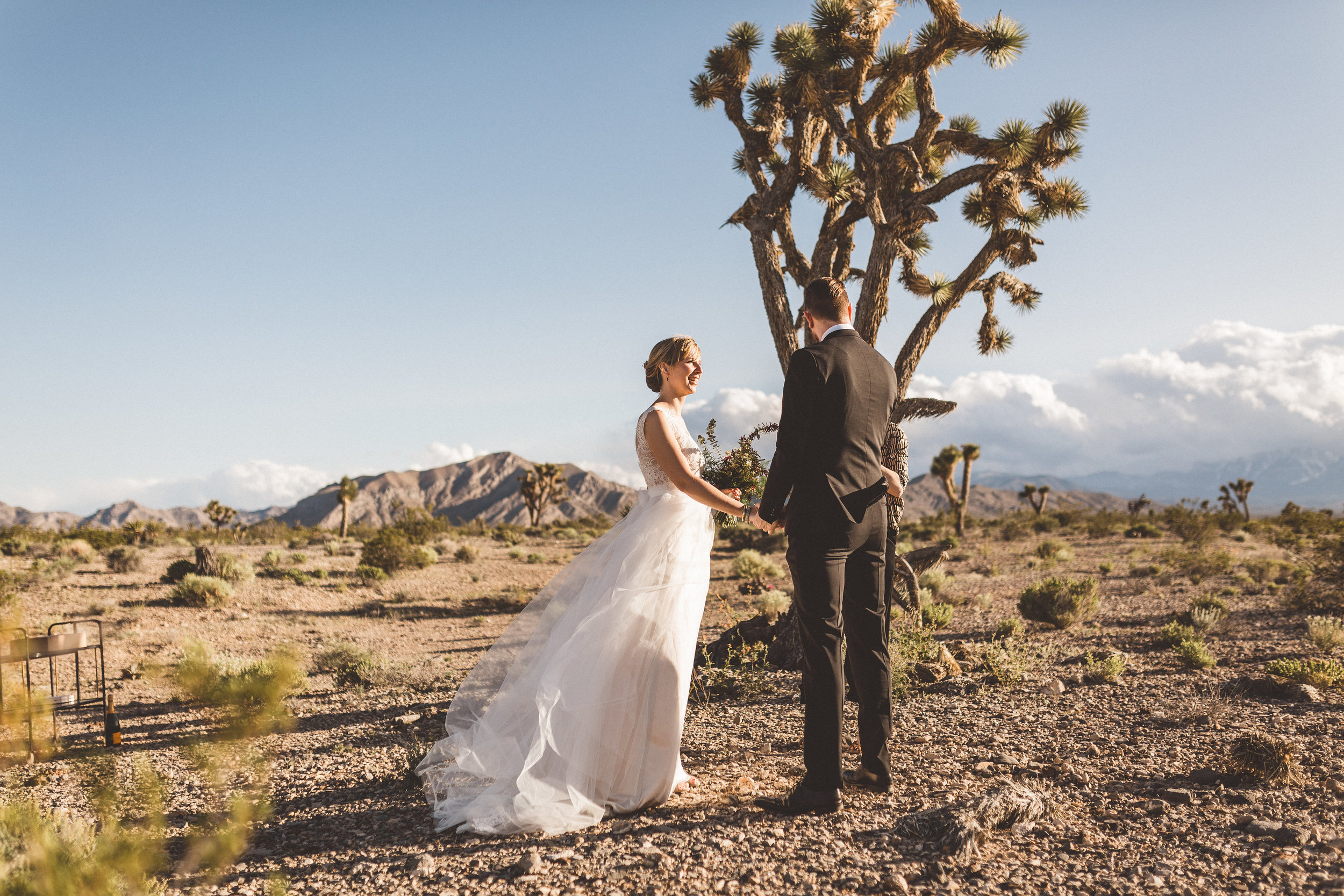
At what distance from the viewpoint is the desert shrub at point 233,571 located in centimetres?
1485

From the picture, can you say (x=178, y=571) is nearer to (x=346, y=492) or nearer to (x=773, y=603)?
(x=773, y=603)

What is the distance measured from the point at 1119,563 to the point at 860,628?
55.7 ft

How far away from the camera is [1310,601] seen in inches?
381

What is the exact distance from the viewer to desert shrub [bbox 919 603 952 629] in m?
9.05

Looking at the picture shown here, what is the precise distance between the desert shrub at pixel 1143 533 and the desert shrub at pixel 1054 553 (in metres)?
6.83

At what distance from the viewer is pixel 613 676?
3.57 m

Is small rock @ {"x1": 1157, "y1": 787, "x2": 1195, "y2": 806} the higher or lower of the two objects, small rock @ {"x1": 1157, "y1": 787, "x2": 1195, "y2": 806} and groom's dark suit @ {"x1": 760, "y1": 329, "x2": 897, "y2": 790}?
the lower

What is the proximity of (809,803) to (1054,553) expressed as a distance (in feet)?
60.1

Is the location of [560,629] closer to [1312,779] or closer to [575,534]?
[1312,779]

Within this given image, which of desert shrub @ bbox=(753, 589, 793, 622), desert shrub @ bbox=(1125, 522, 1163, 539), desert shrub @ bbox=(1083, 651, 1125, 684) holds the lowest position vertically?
desert shrub @ bbox=(1125, 522, 1163, 539)

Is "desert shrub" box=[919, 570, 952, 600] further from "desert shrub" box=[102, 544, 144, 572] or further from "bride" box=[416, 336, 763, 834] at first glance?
"desert shrub" box=[102, 544, 144, 572]

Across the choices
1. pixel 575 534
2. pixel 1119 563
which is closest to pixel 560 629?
pixel 1119 563

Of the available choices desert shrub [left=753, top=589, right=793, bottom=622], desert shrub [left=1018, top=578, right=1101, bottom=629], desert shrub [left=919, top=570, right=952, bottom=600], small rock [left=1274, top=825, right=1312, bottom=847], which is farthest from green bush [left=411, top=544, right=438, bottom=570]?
small rock [left=1274, top=825, right=1312, bottom=847]

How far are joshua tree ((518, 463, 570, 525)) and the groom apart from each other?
35.9 meters
